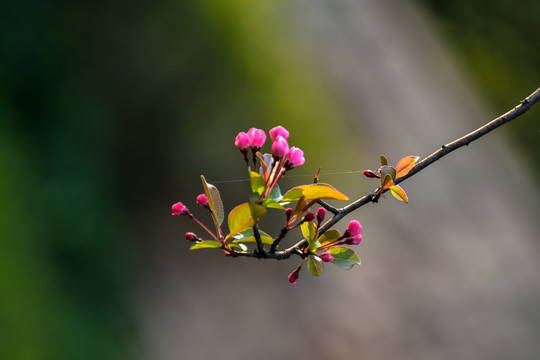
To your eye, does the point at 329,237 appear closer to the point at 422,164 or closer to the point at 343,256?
the point at 343,256

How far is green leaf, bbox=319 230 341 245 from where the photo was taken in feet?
1.82

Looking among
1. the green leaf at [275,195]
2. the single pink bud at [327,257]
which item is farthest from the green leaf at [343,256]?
the green leaf at [275,195]

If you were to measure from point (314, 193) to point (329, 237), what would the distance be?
0.08 metres

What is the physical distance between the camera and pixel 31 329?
1.79m

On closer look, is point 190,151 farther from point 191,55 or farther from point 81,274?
point 81,274

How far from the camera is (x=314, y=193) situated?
51cm

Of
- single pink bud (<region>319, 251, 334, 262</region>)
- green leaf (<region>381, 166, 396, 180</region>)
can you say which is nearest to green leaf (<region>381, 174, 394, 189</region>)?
green leaf (<region>381, 166, 396, 180</region>)

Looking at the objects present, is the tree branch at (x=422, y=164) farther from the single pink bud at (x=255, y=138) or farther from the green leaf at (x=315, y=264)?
the single pink bud at (x=255, y=138)

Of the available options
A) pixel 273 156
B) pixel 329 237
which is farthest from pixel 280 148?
pixel 329 237

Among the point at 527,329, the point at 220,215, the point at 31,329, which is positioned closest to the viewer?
the point at 220,215

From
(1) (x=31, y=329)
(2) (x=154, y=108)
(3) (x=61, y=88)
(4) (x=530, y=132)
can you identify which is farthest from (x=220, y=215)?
(4) (x=530, y=132)

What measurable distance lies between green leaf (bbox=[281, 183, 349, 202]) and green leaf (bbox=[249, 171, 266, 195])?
3 centimetres

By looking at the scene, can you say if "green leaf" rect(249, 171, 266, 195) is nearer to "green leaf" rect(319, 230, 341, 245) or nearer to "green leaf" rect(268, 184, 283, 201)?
"green leaf" rect(268, 184, 283, 201)

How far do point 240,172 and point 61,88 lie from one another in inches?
38.0
